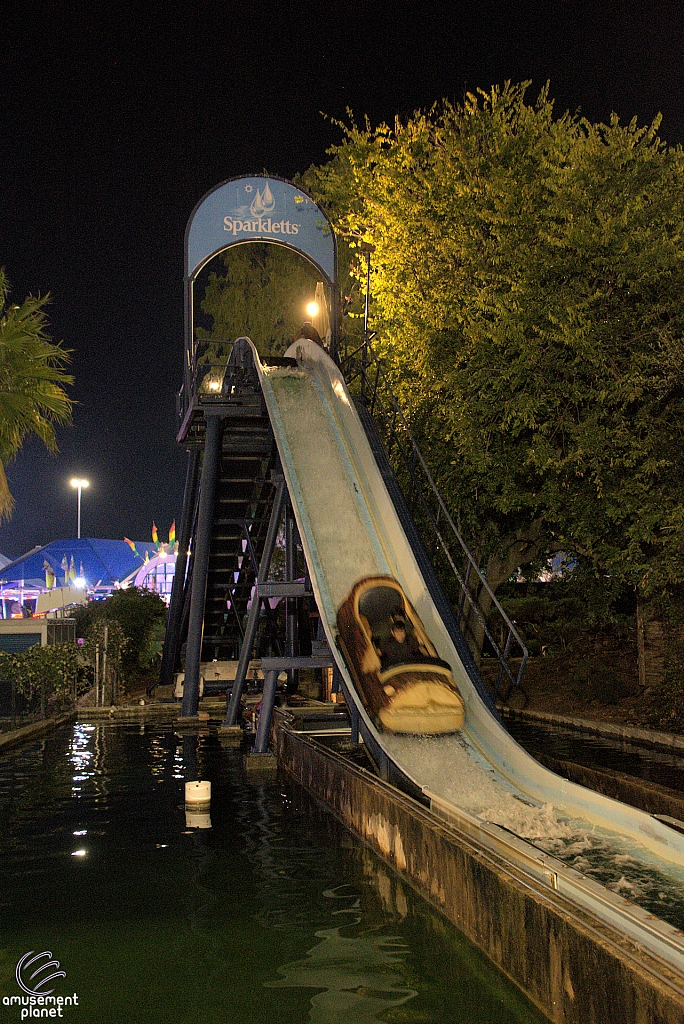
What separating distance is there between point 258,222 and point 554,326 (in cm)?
909

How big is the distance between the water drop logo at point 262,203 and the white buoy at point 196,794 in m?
14.4

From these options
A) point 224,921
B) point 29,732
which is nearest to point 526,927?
point 224,921

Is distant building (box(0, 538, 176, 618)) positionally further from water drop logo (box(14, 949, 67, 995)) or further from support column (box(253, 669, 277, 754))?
water drop logo (box(14, 949, 67, 995))

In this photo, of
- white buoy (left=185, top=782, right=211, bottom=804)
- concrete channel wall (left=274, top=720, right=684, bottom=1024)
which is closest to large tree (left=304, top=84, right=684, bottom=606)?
white buoy (left=185, top=782, right=211, bottom=804)

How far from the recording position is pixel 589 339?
1481 cm

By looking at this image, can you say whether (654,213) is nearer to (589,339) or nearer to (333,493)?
(589,339)

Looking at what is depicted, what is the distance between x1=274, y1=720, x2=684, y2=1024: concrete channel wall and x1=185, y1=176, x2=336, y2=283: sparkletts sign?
15.1 meters

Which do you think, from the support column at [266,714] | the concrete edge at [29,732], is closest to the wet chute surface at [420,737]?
the support column at [266,714]

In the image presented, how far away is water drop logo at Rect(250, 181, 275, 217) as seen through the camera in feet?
70.9

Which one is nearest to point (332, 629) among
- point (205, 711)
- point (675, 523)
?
point (675, 523)

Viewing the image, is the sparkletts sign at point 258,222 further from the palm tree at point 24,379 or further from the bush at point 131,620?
the bush at point 131,620

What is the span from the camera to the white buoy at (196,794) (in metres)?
11.1

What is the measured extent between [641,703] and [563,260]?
9.50 m

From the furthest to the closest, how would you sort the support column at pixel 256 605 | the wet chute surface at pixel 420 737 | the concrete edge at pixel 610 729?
the support column at pixel 256 605, the concrete edge at pixel 610 729, the wet chute surface at pixel 420 737
